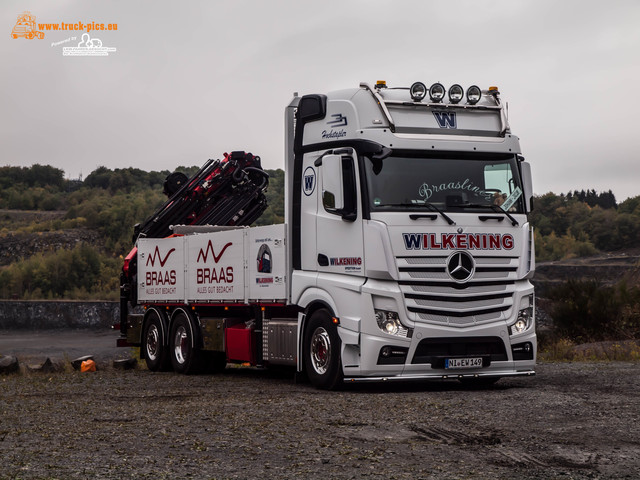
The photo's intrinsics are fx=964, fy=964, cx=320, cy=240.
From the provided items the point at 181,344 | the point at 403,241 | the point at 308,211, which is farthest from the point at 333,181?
the point at 181,344

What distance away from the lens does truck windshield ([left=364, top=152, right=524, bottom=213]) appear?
12.4 m

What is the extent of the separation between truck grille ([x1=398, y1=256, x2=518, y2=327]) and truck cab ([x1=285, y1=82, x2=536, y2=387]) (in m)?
0.02

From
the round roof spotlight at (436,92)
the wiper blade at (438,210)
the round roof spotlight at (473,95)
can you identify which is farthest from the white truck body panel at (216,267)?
the round roof spotlight at (473,95)

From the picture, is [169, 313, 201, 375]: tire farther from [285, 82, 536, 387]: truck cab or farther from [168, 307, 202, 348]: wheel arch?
[285, 82, 536, 387]: truck cab

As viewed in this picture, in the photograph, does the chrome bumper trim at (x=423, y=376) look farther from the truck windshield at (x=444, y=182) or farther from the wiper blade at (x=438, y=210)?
the truck windshield at (x=444, y=182)

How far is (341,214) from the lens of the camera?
41.1 feet

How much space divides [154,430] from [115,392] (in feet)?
15.0

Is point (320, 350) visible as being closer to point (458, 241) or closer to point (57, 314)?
point (458, 241)

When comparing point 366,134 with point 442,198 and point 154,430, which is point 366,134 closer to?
point 442,198

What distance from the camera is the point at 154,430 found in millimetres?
9156

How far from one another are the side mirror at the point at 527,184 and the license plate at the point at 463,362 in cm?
223

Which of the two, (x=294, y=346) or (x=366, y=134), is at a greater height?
(x=366, y=134)

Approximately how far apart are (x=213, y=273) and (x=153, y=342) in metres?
3.06

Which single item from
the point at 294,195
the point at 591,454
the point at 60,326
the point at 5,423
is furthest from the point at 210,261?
the point at 60,326
